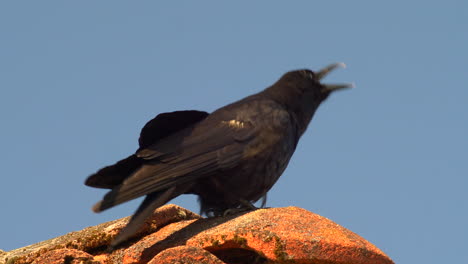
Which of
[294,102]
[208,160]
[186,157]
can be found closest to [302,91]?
[294,102]

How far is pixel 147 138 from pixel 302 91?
5.68 ft

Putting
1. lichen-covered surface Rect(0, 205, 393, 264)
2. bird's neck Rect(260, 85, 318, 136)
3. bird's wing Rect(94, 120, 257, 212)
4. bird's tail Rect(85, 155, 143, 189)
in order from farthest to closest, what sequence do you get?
bird's neck Rect(260, 85, 318, 136) → bird's tail Rect(85, 155, 143, 189) → bird's wing Rect(94, 120, 257, 212) → lichen-covered surface Rect(0, 205, 393, 264)

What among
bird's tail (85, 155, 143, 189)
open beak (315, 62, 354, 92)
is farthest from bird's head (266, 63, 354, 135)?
bird's tail (85, 155, 143, 189)

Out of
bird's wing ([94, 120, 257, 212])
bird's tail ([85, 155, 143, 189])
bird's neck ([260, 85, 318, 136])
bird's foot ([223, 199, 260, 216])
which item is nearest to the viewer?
bird's wing ([94, 120, 257, 212])

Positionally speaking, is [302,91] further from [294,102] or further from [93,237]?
[93,237]

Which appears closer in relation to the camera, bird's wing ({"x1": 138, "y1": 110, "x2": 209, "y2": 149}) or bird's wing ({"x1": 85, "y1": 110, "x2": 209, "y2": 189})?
bird's wing ({"x1": 85, "y1": 110, "x2": 209, "y2": 189})

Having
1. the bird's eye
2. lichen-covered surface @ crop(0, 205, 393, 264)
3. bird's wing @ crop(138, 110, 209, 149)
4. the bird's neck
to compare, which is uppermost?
the bird's eye

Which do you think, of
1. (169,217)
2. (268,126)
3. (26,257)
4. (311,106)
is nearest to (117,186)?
(169,217)

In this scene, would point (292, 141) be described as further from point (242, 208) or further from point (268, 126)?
point (242, 208)

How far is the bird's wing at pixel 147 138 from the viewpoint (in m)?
4.99

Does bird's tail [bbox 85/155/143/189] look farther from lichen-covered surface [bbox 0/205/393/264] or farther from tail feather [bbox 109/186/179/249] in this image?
lichen-covered surface [bbox 0/205/393/264]

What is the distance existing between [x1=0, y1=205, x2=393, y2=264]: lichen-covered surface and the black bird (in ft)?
0.62

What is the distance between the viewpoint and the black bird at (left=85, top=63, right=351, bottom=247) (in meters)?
4.92

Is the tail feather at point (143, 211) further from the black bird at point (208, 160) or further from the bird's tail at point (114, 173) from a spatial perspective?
the bird's tail at point (114, 173)
